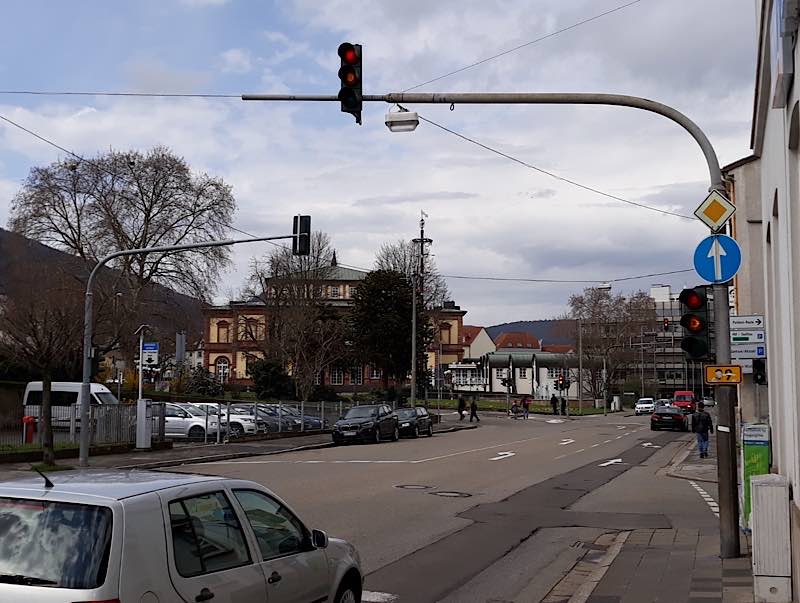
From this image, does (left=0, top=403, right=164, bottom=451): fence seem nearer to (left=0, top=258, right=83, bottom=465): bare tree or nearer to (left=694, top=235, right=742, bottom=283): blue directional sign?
(left=0, top=258, right=83, bottom=465): bare tree

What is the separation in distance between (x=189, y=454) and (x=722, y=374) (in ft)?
67.6

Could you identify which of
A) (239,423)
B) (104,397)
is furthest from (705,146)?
(104,397)

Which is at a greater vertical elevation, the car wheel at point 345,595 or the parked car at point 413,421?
the car wheel at point 345,595

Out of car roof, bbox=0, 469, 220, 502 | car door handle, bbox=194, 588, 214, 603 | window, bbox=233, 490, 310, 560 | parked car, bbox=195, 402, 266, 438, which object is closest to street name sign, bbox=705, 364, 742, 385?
window, bbox=233, 490, 310, 560

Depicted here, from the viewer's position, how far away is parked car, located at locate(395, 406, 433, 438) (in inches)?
1640

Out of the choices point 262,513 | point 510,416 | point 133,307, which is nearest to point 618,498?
point 262,513

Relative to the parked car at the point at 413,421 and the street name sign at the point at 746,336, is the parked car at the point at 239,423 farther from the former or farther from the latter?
the street name sign at the point at 746,336

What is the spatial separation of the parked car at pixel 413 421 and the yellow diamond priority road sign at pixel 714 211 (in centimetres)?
2970

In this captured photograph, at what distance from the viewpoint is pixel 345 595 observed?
21.6 feet

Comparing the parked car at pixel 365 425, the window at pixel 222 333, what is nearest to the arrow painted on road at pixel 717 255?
the parked car at pixel 365 425

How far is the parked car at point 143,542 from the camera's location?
4.31m

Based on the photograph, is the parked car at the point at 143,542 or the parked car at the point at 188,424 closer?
the parked car at the point at 143,542

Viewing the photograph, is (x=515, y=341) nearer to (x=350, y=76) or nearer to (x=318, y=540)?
(x=350, y=76)

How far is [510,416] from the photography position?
7012cm
